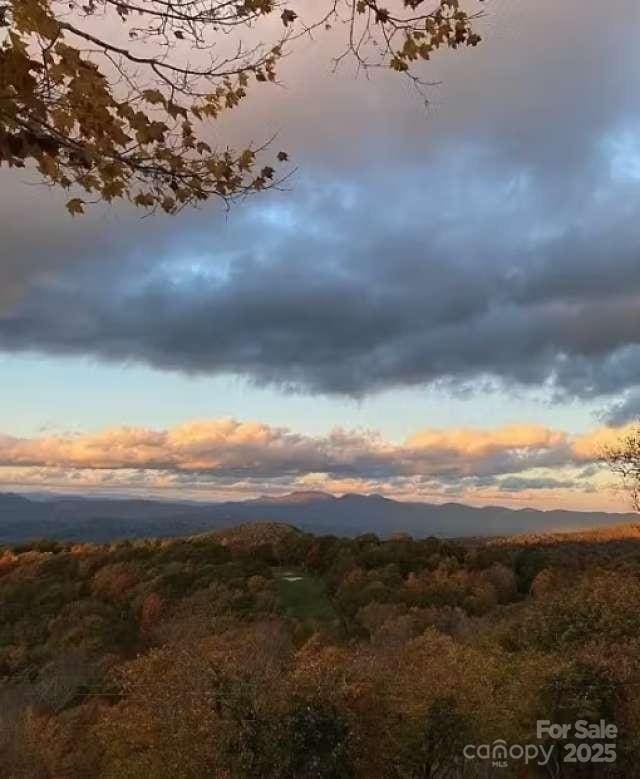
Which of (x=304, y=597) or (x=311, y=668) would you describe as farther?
(x=304, y=597)

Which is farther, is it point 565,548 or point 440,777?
point 565,548

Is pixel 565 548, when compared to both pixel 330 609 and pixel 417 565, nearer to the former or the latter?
pixel 417 565

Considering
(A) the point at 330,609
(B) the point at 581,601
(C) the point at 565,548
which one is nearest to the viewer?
(B) the point at 581,601

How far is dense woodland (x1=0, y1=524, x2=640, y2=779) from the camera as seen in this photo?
798 inches

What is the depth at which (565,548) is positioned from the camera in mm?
90125

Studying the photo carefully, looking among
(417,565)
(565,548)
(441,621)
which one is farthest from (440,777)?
(565,548)

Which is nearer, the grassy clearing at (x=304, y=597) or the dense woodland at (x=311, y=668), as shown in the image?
the dense woodland at (x=311, y=668)

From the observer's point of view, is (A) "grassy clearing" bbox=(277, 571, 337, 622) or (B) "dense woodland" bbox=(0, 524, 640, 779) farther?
(A) "grassy clearing" bbox=(277, 571, 337, 622)

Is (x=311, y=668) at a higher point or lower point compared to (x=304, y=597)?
higher

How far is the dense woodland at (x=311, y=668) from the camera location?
20281 millimetres

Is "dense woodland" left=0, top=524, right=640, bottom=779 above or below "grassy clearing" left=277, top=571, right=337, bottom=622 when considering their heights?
above

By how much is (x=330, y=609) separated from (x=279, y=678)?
51619 mm

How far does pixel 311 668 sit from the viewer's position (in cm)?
2105

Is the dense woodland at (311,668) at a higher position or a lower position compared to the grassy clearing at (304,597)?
higher
